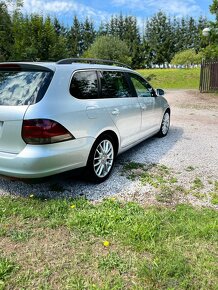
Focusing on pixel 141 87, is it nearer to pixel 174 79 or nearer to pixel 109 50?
pixel 174 79

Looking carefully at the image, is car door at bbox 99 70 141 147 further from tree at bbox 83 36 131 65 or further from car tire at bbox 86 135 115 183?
tree at bbox 83 36 131 65

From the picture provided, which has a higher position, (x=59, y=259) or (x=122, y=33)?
(x=122, y=33)

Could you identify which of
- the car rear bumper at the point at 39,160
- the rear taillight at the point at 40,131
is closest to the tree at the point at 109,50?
the car rear bumper at the point at 39,160

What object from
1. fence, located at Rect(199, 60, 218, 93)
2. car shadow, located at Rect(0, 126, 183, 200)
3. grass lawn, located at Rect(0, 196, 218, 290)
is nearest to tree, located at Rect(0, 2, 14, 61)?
fence, located at Rect(199, 60, 218, 93)

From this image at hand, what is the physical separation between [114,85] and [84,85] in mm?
814

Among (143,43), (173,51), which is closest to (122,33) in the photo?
(143,43)

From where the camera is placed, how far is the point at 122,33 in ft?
233

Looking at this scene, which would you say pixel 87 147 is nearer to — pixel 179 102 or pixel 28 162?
pixel 28 162

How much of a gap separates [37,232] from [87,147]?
3.91 feet

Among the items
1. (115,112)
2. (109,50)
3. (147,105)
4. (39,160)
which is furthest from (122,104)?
(109,50)

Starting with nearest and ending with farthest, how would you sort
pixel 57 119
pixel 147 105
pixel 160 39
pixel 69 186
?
pixel 57 119
pixel 69 186
pixel 147 105
pixel 160 39

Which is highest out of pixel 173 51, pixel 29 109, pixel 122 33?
pixel 122 33

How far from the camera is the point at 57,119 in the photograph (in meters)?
3.05

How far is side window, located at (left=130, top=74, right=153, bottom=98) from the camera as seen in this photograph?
5.04 meters
